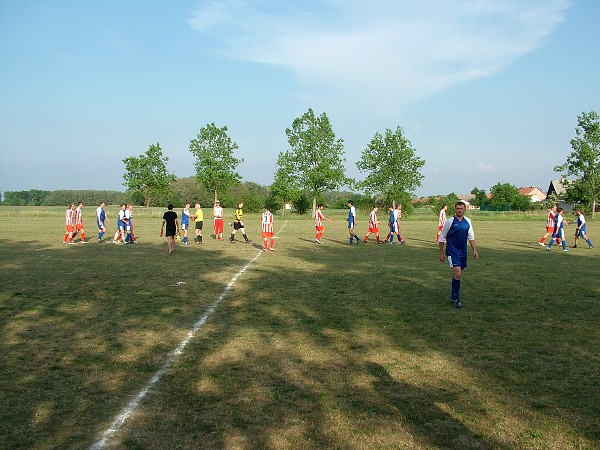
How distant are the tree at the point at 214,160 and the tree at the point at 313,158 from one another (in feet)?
23.6

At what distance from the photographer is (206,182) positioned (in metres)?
70.4

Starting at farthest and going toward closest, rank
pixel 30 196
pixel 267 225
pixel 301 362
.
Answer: pixel 30 196, pixel 267 225, pixel 301 362

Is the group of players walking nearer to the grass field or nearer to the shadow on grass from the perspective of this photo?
the shadow on grass

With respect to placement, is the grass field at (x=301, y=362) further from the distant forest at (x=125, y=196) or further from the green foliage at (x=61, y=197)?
the green foliage at (x=61, y=197)

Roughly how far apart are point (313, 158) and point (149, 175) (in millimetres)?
22415

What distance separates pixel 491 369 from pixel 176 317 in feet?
16.3

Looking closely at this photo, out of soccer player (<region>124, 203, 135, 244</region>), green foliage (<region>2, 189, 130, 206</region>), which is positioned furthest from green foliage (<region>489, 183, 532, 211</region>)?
soccer player (<region>124, 203, 135, 244</region>)

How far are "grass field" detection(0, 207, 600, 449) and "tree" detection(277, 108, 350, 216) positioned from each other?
60056 mm

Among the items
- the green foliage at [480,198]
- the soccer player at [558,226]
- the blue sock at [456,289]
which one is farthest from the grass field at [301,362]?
the green foliage at [480,198]

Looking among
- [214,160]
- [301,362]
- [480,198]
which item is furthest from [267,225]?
[480,198]

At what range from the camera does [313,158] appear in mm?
74625

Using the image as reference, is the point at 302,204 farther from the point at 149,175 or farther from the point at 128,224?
the point at 128,224

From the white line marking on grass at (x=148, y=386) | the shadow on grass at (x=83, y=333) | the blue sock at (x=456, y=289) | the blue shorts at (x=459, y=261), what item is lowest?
the shadow on grass at (x=83, y=333)

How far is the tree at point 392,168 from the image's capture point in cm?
7325
